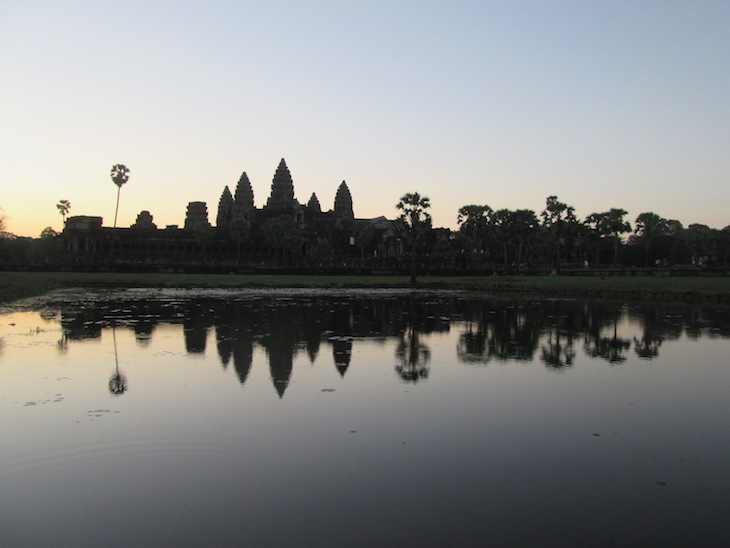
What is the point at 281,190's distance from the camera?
416ft

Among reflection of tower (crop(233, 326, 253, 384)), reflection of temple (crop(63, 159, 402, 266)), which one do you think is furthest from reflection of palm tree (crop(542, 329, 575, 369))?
reflection of temple (crop(63, 159, 402, 266))

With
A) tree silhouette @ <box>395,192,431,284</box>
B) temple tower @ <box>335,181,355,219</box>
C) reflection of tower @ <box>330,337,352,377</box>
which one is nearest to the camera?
reflection of tower @ <box>330,337,352,377</box>

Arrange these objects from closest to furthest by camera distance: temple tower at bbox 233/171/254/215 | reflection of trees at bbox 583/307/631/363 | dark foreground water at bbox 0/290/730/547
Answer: dark foreground water at bbox 0/290/730/547 → reflection of trees at bbox 583/307/631/363 → temple tower at bbox 233/171/254/215

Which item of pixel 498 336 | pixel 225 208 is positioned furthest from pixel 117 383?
pixel 225 208

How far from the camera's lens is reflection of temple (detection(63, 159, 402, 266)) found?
10512cm

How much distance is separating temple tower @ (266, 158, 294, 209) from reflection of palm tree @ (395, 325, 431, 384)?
369ft

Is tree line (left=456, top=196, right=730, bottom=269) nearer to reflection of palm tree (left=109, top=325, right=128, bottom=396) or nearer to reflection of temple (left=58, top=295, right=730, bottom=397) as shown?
reflection of temple (left=58, top=295, right=730, bottom=397)

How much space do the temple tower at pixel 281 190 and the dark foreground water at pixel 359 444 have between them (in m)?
114

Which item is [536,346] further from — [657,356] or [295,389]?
[295,389]

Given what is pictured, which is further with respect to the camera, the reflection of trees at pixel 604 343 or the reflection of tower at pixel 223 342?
the reflection of trees at pixel 604 343

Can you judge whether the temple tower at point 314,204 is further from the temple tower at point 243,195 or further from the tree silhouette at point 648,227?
the tree silhouette at point 648,227

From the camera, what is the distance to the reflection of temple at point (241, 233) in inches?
4139

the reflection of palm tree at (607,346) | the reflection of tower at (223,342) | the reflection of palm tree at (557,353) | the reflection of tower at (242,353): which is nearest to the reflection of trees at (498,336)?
the reflection of palm tree at (557,353)

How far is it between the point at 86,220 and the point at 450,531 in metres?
115
